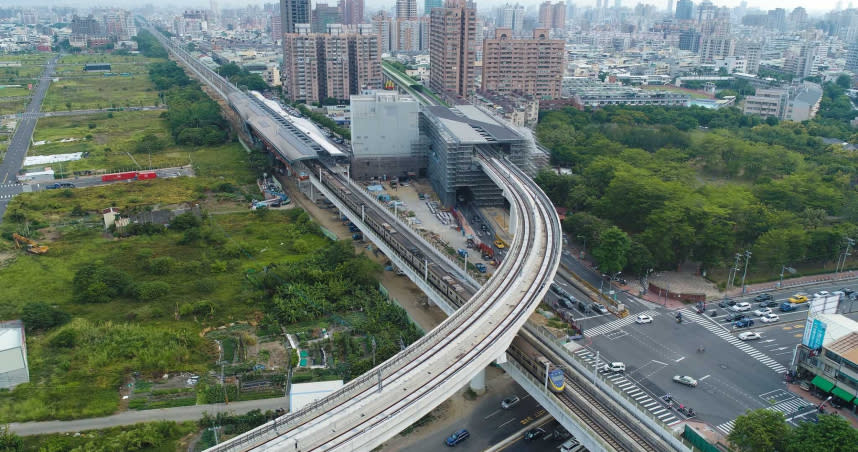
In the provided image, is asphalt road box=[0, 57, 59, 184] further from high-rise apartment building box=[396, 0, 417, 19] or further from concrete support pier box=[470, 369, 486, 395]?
high-rise apartment building box=[396, 0, 417, 19]

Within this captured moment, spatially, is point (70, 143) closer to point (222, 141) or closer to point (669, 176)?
point (222, 141)

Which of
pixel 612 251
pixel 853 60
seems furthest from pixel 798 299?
pixel 853 60

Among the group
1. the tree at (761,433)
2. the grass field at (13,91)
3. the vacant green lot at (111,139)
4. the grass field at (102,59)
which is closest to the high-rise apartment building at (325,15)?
the grass field at (102,59)

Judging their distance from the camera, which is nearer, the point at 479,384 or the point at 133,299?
the point at 479,384

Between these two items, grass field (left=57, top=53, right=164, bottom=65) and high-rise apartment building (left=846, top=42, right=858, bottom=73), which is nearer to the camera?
high-rise apartment building (left=846, top=42, right=858, bottom=73)

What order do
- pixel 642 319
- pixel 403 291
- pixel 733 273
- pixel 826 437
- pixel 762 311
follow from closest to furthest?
pixel 826 437
pixel 642 319
pixel 762 311
pixel 403 291
pixel 733 273

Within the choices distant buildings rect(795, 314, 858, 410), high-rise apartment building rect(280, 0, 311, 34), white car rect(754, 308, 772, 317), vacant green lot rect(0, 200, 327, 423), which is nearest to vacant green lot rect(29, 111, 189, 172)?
vacant green lot rect(0, 200, 327, 423)

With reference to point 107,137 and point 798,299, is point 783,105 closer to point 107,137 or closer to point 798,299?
point 798,299
